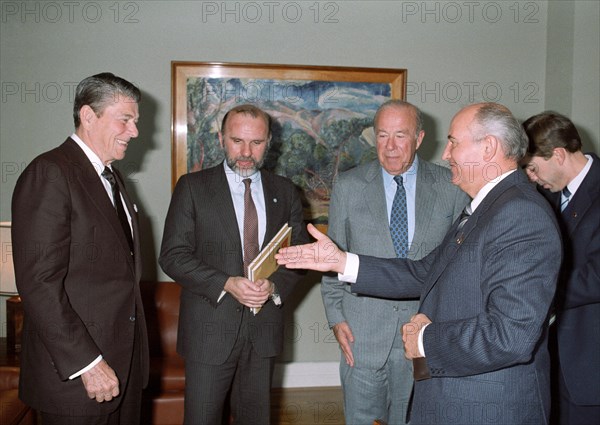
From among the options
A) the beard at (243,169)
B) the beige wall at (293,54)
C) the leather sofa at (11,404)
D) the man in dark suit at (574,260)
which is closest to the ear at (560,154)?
the man in dark suit at (574,260)

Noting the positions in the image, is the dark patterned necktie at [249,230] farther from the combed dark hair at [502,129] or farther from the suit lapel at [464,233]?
the combed dark hair at [502,129]

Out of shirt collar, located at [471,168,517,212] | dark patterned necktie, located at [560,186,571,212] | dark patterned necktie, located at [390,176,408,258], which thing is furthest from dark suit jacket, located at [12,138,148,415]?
dark patterned necktie, located at [560,186,571,212]

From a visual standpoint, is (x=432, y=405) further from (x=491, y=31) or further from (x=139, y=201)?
(x=491, y=31)

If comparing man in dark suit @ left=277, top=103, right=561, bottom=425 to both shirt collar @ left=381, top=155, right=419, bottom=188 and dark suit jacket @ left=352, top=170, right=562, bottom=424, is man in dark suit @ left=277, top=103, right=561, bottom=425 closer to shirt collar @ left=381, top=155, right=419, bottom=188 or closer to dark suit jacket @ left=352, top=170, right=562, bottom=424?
dark suit jacket @ left=352, top=170, right=562, bottom=424

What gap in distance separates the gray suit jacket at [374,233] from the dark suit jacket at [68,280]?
103 cm

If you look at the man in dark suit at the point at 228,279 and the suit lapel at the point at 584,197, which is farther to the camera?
the man in dark suit at the point at 228,279

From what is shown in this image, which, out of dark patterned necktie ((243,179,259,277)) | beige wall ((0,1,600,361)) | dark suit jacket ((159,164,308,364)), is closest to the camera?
dark suit jacket ((159,164,308,364))

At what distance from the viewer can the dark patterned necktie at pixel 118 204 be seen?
94.3 inches

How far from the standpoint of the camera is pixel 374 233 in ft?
9.34

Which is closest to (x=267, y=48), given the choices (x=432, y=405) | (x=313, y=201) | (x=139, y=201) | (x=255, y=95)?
(x=255, y=95)

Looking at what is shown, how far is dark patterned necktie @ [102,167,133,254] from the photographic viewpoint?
7.86 feet

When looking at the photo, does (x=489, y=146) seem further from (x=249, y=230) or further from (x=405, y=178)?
(x=249, y=230)

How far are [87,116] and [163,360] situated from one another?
2194mm

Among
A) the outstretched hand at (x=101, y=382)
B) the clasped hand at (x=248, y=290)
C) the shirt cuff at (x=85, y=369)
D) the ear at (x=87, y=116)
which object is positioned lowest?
the outstretched hand at (x=101, y=382)
